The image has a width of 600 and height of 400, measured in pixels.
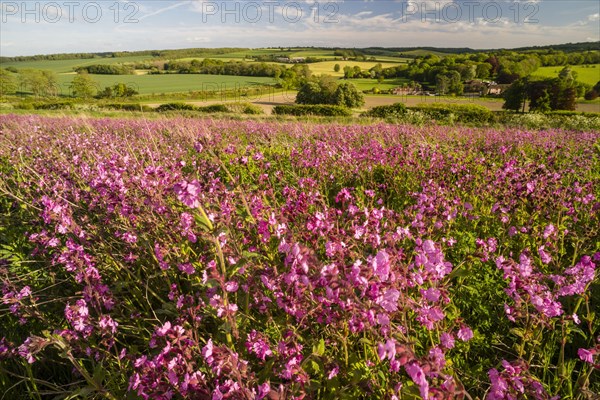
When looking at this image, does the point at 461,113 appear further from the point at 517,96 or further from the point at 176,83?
the point at 176,83

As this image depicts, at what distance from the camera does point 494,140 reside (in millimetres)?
10062

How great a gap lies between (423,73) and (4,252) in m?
81.9

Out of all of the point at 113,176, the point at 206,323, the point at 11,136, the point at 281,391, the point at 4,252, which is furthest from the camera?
the point at 11,136

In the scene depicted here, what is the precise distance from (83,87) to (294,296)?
303ft

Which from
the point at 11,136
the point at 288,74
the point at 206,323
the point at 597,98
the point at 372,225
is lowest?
the point at 206,323

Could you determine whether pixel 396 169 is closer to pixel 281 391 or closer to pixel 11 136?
pixel 281 391

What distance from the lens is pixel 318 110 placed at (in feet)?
136

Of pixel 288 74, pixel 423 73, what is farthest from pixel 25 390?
pixel 423 73

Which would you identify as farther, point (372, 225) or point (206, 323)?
point (206, 323)

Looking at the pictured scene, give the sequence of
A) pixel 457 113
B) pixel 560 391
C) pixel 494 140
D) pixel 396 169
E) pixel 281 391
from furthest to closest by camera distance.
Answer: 1. pixel 457 113
2. pixel 494 140
3. pixel 396 169
4. pixel 560 391
5. pixel 281 391

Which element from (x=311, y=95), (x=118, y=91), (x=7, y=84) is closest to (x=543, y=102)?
(x=311, y=95)

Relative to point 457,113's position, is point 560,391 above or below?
below

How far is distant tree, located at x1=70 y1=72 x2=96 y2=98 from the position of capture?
74.9 m

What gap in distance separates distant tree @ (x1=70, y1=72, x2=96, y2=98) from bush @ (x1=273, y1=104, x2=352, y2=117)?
55512mm
